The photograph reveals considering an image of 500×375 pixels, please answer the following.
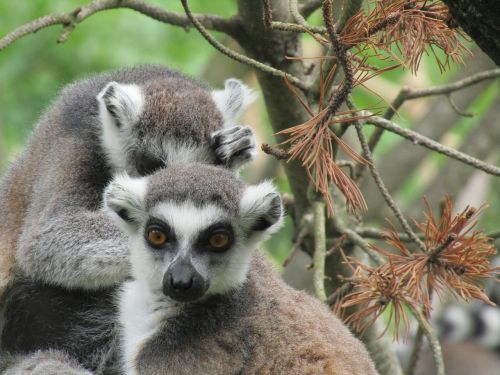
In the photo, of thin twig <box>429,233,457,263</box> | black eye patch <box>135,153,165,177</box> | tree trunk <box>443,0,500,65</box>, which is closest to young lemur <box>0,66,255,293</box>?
black eye patch <box>135,153,165,177</box>

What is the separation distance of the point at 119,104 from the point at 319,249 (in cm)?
165

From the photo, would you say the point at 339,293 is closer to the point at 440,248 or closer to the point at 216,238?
the point at 440,248

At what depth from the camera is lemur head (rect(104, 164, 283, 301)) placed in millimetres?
4105

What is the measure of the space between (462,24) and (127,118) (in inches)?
112

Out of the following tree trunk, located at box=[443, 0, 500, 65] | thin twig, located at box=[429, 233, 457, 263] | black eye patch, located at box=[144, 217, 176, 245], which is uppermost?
tree trunk, located at box=[443, 0, 500, 65]

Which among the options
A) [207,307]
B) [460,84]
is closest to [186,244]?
[207,307]

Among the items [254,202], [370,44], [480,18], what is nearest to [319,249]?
[254,202]

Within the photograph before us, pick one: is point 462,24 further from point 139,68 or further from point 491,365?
point 491,365

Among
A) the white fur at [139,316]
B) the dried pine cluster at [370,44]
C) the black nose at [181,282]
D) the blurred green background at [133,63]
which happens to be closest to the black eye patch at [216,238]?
the black nose at [181,282]

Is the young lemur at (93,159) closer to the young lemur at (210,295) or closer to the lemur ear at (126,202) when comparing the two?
the lemur ear at (126,202)

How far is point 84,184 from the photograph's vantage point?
5434 mm

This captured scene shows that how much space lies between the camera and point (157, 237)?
425 centimetres

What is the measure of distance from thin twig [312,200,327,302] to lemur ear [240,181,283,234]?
63 cm

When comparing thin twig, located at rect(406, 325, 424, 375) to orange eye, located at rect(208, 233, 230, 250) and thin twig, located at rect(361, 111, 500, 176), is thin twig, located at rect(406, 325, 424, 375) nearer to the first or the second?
thin twig, located at rect(361, 111, 500, 176)
